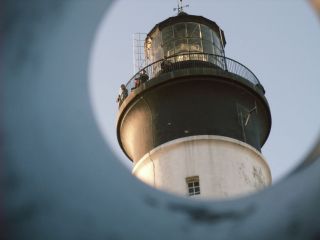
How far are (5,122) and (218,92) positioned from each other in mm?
9228

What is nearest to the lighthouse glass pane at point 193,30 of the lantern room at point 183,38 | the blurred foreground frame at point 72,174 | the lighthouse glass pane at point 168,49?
the lantern room at point 183,38

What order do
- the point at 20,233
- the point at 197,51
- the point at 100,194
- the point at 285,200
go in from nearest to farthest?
the point at 20,233 < the point at 100,194 < the point at 285,200 < the point at 197,51

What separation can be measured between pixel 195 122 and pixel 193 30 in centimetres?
311

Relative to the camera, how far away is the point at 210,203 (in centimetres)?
499

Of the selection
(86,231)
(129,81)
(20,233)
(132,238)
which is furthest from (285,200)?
(129,81)

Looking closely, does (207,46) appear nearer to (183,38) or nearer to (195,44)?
(195,44)

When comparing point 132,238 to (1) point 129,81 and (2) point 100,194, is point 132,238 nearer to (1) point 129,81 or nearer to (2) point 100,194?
(2) point 100,194

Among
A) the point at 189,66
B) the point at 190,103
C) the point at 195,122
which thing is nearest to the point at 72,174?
the point at 195,122

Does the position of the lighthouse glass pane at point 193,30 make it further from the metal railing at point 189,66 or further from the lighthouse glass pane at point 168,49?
the metal railing at point 189,66

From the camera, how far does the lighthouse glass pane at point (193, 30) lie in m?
14.1

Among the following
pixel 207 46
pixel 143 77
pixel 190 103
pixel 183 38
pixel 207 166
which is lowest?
pixel 207 166

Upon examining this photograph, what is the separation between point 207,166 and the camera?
11.5m

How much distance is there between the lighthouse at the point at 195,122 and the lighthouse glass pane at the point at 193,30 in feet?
0.13

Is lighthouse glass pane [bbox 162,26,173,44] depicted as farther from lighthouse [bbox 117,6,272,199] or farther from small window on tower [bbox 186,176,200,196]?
small window on tower [bbox 186,176,200,196]
